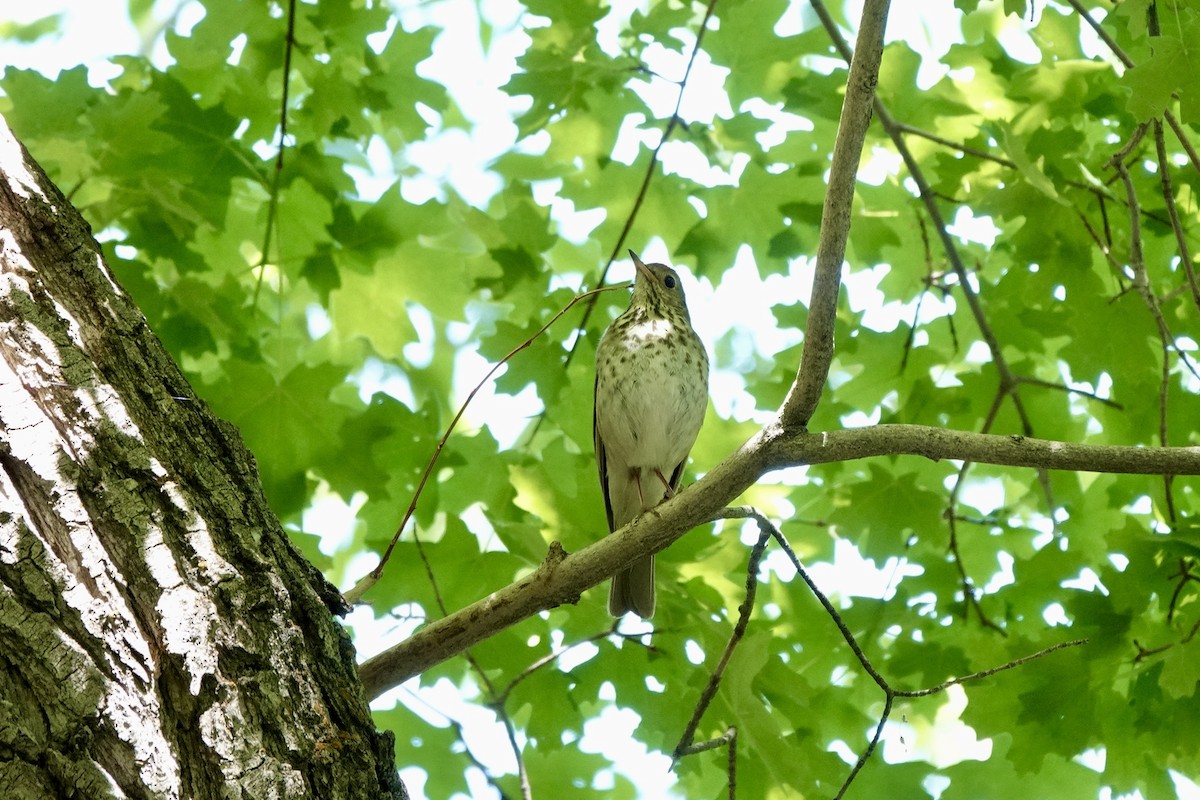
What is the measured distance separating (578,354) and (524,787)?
262 cm

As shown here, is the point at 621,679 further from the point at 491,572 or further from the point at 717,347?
the point at 717,347

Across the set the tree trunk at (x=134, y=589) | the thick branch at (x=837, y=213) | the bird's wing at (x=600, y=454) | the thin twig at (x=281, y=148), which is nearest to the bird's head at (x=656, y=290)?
the bird's wing at (x=600, y=454)

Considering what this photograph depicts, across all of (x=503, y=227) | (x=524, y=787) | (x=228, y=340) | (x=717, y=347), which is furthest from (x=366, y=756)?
(x=717, y=347)

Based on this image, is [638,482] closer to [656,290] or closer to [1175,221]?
[656,290]

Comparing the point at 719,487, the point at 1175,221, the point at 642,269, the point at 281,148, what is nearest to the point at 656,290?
the point at 642,269

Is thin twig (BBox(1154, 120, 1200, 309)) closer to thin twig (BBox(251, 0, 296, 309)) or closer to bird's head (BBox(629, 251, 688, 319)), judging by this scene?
bird's head (BBox(629, 251, 688, 319))

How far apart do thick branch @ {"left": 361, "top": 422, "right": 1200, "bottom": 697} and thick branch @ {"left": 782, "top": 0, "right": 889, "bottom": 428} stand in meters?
0.10

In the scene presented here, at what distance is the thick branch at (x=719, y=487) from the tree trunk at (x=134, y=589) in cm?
44

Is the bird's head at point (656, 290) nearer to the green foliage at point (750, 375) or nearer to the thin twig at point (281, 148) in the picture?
the green foliage at point (750, 375)

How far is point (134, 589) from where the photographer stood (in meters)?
1.73

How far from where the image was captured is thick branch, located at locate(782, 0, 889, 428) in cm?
228

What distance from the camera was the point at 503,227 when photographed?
4.38 meters

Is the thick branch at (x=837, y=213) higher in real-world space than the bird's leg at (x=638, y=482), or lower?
lower

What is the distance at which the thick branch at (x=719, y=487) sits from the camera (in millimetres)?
2338
